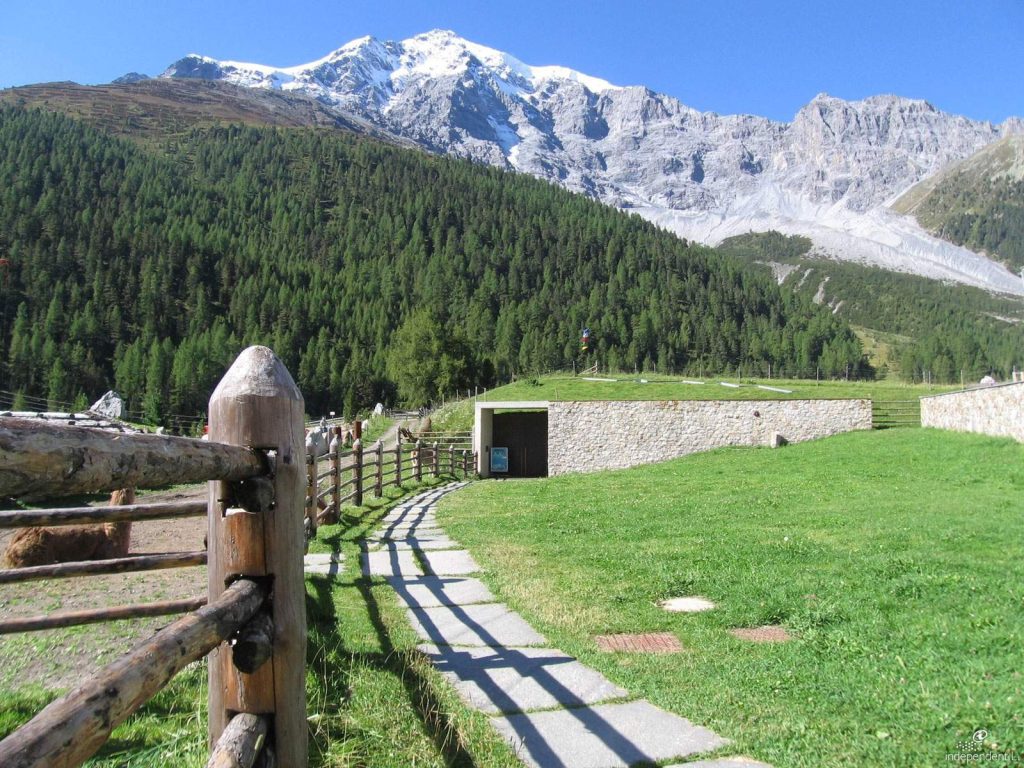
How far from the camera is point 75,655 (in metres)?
4.59

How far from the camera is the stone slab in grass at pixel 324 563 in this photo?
6977mm

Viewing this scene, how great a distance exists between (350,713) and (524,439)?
32941 mm

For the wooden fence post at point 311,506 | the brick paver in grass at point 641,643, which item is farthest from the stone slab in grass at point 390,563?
the brick paver in grass at point 641,643

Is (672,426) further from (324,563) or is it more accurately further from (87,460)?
(87,460)

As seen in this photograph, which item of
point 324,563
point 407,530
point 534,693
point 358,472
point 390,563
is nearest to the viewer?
point 534,693

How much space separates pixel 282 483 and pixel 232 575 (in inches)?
13.0

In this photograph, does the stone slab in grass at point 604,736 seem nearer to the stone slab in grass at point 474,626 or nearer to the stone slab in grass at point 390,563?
the stone slab in grass at point 474,626

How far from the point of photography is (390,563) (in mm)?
7660

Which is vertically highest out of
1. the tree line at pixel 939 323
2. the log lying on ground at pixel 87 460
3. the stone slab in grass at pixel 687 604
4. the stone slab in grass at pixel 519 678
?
the tree line at pixel 939 323

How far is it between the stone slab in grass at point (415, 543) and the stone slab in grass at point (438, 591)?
71.9 inches

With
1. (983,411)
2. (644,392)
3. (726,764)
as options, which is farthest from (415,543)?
(644,392)

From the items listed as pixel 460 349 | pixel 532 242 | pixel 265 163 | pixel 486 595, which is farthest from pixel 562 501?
pixel 265 163

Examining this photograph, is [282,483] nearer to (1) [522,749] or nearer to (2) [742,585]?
(1) [522,749]

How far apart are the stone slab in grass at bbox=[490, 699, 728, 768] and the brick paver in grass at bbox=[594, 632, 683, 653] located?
959mm
